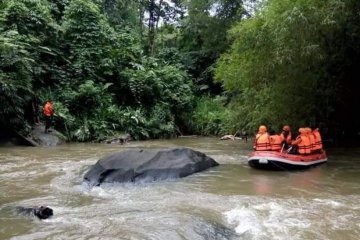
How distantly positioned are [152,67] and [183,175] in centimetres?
1550

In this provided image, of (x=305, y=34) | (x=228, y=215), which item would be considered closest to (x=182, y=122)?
(x=305, y=34)

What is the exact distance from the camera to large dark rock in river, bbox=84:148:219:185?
1020 cm

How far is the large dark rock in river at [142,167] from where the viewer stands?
33.4 ft

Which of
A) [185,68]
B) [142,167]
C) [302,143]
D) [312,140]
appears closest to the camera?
[142,167]

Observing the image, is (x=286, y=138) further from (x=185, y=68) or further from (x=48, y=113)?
(x=185, y=68)

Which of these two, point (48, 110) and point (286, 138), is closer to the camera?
point (286, 138)

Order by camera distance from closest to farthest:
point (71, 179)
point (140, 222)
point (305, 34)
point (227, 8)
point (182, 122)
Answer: point (140, 222) < point (71, 179) < point (305, 34) < point (182, 122) < point (227, 8)

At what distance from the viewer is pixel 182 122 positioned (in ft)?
82.1

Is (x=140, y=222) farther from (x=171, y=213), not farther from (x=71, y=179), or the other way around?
(x=71, y=179)

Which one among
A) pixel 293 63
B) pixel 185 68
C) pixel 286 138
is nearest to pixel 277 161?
pixel 286 138

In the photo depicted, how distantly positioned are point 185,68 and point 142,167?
65.2 feet

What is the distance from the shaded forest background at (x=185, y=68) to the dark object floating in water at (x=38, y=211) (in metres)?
8.58

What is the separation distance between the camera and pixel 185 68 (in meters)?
29.8

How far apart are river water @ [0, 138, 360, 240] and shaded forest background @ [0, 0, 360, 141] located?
3.36 m
